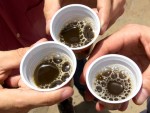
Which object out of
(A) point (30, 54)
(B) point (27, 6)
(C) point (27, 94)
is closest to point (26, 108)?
(C) point (27, 94)

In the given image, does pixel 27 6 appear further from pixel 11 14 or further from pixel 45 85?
pixel 45 85

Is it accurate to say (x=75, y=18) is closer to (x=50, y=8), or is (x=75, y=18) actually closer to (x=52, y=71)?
(x=50, y=8)

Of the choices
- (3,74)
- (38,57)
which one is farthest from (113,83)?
(3,74)

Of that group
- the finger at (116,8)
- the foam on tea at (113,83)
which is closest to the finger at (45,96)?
the foam on tea at (113,83)

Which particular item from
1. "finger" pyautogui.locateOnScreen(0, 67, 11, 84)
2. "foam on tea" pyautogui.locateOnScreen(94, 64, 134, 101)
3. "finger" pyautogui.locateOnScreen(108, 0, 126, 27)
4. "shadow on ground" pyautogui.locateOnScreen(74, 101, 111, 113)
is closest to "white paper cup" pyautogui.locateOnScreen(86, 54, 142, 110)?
"foam on tea" pyautogui.locateOnScreen(94, 64, 134, 101)

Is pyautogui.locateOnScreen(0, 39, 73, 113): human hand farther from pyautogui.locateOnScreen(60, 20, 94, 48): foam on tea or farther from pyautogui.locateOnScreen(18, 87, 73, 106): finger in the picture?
pyautogui.locateOnScreen(60, 20, 94, 48): foam on tea
